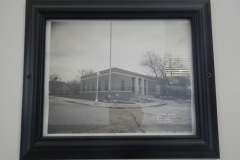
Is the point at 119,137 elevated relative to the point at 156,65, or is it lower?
lower

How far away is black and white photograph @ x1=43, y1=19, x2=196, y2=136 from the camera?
49cm

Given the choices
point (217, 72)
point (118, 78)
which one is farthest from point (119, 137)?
point (217, 72)

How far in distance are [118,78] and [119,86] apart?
0.02 m

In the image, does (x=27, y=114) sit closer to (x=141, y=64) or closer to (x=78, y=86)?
(x=78, y=86)

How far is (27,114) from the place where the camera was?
479 mm

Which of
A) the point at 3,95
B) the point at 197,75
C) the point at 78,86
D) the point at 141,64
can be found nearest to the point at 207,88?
the point at 197,75

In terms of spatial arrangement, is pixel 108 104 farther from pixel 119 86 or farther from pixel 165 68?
pixel 165 68

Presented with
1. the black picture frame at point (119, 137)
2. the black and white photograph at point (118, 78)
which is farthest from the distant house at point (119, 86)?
the black picture frame at point (119, 137)

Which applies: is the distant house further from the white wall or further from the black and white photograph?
the white wall

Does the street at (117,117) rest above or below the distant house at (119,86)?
below

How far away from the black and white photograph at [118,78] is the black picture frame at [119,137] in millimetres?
18

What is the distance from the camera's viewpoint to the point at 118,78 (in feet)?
1.68

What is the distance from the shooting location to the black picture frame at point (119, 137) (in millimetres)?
471

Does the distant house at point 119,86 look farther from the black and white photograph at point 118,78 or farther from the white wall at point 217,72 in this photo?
the white wall at point 217,72
